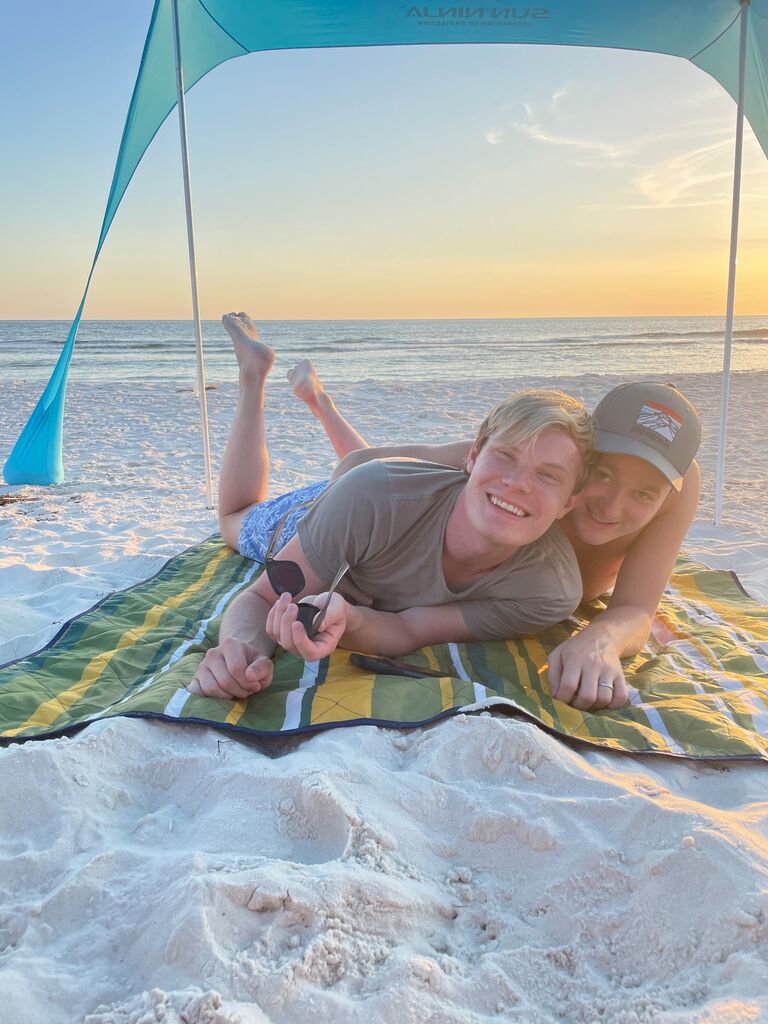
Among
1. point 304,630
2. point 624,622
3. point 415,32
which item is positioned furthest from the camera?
point 415,32

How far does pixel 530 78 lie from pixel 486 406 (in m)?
4.29

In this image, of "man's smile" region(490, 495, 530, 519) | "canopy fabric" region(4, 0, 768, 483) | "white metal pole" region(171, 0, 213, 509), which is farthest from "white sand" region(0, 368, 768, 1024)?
"canopy fabric" region(4, 0, 768, 483)

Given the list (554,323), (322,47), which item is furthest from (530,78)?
(554,323)

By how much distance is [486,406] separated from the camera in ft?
32.9

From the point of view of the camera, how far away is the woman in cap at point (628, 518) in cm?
201

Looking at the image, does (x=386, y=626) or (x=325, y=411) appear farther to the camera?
(x=325, y=411)

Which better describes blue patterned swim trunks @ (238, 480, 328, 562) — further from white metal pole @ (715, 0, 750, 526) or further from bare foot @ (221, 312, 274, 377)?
white metal pole @ (715, 0, 750, 526)

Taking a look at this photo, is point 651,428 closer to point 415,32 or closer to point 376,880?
point 376,880

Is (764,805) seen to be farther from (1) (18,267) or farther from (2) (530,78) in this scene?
(1) (18,267)

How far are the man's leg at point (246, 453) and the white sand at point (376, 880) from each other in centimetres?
186

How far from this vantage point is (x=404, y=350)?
2131 cm

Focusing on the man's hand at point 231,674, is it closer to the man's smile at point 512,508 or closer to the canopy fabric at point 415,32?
the man's smile at point 512,508

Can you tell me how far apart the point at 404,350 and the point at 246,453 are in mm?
18399

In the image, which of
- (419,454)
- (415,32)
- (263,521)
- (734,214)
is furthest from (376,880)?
(415,32)
